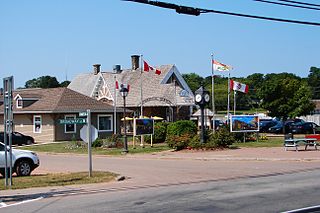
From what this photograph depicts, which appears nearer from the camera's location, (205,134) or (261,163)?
(261,163)

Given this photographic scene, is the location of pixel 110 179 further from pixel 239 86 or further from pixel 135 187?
pixel 239 86

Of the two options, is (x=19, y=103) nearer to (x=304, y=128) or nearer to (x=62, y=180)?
(x=304, y=128)

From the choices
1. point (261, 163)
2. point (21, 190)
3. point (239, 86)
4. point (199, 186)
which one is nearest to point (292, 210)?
point (199, 186)

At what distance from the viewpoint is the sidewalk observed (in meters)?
15.9

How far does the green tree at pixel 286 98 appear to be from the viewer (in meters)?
54.3

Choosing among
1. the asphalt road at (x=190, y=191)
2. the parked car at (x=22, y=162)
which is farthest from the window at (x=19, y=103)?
the parked car at (x=22, y=162)

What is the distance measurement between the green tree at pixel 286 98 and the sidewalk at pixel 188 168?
25.6 metres

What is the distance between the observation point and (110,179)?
17859mm

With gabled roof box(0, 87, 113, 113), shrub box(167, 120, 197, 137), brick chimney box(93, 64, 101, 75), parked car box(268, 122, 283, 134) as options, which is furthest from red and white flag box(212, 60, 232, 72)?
brick chimney box(93, 64, 101, 75)

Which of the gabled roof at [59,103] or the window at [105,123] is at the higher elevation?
the gabled roof at [59,103]

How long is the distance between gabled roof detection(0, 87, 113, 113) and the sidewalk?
1761 centimetres

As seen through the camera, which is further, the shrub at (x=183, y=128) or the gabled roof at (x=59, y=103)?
the gabled roof at (x=59, y=103)

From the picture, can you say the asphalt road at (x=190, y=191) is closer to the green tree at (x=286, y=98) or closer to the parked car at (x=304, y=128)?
the green tree at (x=286, y=98)

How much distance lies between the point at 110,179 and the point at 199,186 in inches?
145
